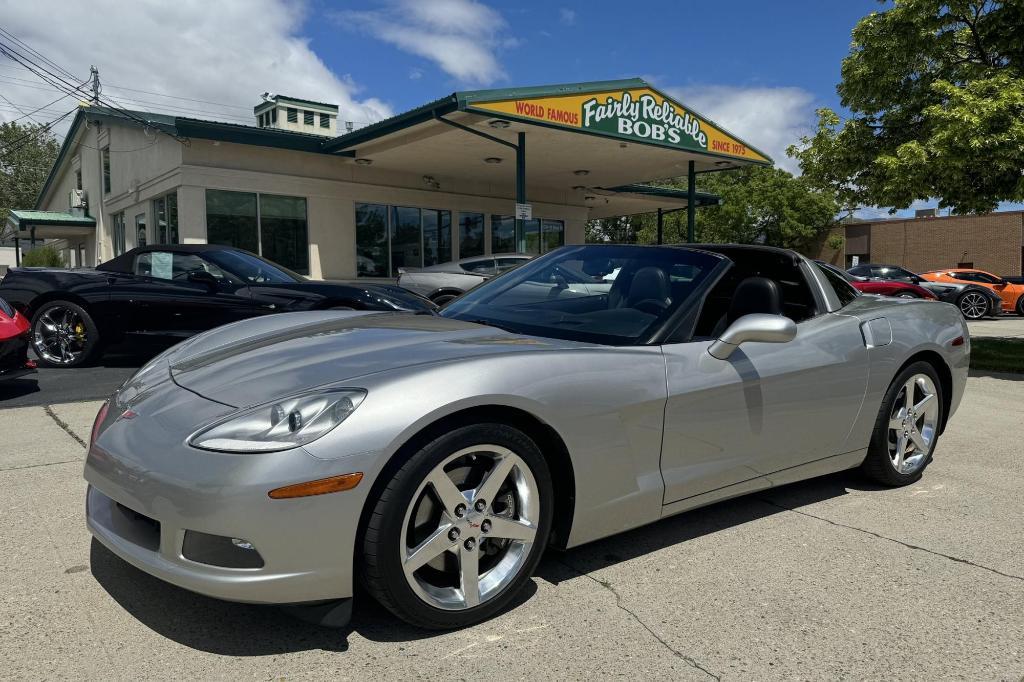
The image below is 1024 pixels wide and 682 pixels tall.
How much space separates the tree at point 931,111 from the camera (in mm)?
8742

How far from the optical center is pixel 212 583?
2.07 m

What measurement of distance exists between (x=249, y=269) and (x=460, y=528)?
642 cm

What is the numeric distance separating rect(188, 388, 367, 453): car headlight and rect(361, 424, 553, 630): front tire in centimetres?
26

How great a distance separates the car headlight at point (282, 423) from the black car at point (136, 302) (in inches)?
210

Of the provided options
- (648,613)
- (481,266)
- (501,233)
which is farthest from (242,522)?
(501,233)

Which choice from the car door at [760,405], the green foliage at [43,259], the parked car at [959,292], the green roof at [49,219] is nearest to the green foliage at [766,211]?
the parked car at [959,292]

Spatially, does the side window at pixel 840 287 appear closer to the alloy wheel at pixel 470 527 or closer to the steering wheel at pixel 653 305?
the steering wheel at pixel 653 305

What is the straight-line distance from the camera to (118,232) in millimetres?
21078

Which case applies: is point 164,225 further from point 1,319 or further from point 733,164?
point 733,164

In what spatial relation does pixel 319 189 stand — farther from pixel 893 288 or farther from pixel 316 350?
pixel 893 288

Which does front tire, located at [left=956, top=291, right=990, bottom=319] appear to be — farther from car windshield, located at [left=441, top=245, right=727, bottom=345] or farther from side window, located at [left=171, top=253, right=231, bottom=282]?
car windshield, located at [left=441, top=245, right=727, bottom=345]

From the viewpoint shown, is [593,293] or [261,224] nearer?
[593,293]

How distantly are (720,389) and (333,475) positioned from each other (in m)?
1.64

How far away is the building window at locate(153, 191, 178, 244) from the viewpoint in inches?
621
